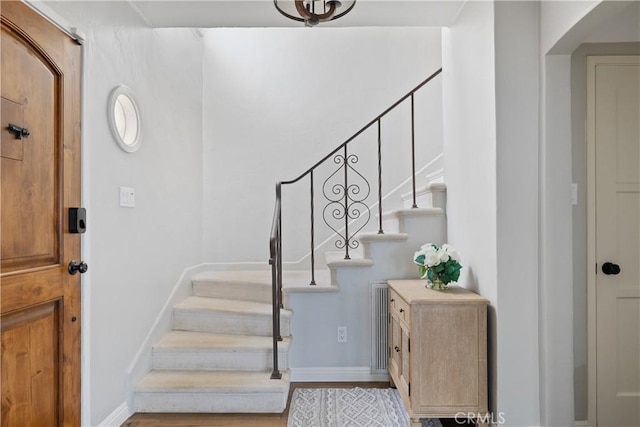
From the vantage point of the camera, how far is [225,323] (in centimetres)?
303

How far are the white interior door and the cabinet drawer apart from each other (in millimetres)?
1070

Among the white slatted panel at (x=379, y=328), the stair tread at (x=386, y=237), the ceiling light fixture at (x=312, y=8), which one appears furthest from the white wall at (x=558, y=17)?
the white slatted panel at (x=379, y=328)

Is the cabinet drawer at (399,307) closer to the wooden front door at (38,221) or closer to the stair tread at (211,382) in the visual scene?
the stair tread at (211,382)

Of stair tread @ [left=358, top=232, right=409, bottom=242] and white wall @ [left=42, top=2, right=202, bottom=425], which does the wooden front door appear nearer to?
white wall @ [left=42, top=2, right=202, bottom=425]


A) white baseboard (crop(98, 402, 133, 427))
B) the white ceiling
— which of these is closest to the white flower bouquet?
the white ceiling

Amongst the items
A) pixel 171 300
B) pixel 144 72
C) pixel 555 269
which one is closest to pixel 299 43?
pixel 144 72

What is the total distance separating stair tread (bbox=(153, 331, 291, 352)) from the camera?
108 inches

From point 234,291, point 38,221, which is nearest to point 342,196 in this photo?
point 234,291

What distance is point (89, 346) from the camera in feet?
6.63

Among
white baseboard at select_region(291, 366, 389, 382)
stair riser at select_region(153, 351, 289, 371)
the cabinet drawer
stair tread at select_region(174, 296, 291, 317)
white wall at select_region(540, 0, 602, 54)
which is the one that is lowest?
white baseboard at select_region(291, 366, 389, 382)

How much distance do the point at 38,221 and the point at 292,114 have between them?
2846 millimetres

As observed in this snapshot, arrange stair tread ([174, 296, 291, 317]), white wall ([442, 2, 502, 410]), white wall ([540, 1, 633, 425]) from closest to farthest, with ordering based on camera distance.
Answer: white wall ([540, 1, 633, 425]) < white wall ([442, 2, 502, 410]) < stair tread ([174, 296, 291, 317])

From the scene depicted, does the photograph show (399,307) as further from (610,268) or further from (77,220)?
(77,220)

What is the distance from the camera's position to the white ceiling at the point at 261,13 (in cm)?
247
